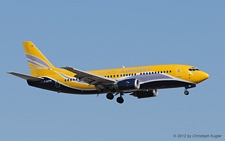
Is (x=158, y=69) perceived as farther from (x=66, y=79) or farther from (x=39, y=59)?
(x=39, y=59)

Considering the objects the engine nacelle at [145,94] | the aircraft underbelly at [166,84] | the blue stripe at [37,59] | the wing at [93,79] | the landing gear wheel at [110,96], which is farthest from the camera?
the blue stripe at [37,59]

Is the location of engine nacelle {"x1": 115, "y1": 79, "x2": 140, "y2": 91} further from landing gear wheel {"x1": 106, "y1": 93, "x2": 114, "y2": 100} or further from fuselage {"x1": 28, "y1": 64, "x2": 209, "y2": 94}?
landing gear wheel {"x1": 106, "y1": 93, "x2": 114, "y2": 100}

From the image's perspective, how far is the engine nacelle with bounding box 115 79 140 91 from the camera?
7954 centimetres

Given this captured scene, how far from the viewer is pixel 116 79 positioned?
82562mm

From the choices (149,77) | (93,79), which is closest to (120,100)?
(93,79)

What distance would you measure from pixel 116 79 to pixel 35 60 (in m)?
14.5

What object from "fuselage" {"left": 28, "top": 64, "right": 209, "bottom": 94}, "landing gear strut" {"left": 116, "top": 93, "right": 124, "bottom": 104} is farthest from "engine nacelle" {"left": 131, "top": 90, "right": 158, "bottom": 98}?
"fuselage" {"left": 28, "top": 64, "right": 209, "bottom": 94}

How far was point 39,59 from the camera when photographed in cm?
9050

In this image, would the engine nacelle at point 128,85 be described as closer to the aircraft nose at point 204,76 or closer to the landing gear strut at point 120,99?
the landing gear strut at point 120,99

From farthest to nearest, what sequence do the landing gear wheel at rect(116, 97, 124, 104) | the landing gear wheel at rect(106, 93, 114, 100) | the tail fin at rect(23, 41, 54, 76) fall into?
the tail fin at rect(23, 41, 54, 76)
the landing gear wheel at rect(116, 97, 124, 104)
the landing gear wheel at rect(106, 93, 114, 100)

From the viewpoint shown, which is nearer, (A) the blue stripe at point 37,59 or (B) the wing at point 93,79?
(B) the wing at point 93,79

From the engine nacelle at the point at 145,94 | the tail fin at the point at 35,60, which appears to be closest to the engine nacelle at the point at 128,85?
the engine nacelle at the point at 145,94

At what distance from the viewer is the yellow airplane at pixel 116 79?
Result: 7962 centimetres

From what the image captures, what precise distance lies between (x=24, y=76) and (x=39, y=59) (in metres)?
6.08
